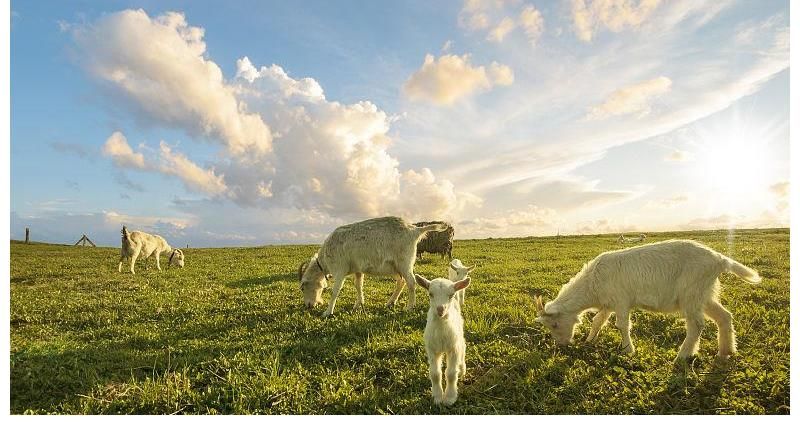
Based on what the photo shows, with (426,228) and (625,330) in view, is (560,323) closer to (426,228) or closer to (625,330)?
(625,330)

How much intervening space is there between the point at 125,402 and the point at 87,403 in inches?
19.8

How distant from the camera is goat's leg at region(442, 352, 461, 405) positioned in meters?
5.57

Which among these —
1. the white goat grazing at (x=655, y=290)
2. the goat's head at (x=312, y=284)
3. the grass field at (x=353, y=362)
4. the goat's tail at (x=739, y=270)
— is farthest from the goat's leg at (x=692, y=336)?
the goat's head at (x=312, y=284)

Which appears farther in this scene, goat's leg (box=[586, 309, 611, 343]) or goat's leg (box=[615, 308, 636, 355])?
goat's leg (box=[586, 309, 611, 343])

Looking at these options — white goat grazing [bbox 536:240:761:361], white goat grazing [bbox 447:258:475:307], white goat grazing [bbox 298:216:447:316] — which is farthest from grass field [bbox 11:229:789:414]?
white goat grazing [bbox 298:216:447:316]

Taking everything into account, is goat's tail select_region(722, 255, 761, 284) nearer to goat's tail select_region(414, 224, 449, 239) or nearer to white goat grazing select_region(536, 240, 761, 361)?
white goat grazing select_region(536, 240, 761, 361)

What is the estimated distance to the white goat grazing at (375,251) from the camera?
444 inches

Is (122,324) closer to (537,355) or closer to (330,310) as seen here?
(330,310)

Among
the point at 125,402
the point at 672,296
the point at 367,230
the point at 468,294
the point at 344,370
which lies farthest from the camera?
the point at 468,294

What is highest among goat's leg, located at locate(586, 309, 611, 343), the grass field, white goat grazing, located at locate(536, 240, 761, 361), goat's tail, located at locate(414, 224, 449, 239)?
goat's tail, located at locate(414, 224, 449, 239)

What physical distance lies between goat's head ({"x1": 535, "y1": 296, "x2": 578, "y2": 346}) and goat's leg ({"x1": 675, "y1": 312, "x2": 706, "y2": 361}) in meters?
1.72

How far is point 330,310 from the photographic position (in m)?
10.8

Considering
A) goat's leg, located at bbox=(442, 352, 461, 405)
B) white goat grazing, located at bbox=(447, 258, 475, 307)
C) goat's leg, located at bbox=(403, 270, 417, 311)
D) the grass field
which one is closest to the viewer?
goat's leg, located at bbox=(442, 352, 461, 405)
